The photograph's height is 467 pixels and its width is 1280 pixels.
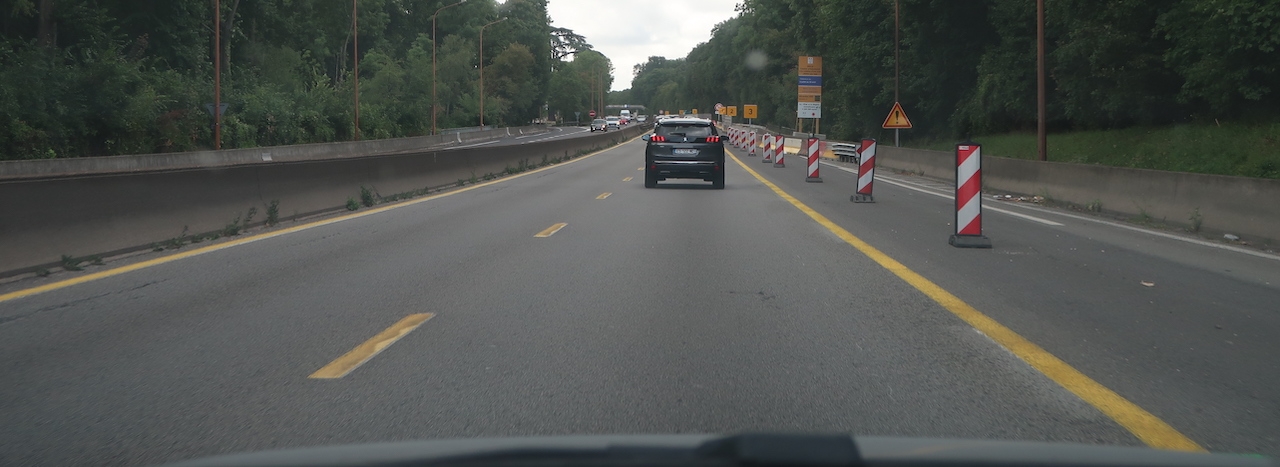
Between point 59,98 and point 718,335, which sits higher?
point 59,98

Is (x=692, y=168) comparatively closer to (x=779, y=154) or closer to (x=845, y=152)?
(x=779, y=154)

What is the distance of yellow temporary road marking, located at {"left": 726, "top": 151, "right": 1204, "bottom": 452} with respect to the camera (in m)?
4.77

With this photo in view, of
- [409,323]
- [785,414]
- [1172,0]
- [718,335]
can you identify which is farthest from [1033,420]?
[1172,0]

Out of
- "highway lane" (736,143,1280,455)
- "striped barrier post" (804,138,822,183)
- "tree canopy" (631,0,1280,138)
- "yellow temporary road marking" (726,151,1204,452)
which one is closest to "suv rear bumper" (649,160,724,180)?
"striped barrier post" (804,138,822,183)

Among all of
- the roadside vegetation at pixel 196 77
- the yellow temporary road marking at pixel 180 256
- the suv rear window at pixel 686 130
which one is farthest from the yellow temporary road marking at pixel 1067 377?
the roadside vegetation at pixel 196 77

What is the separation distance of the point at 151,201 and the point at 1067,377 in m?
10.3

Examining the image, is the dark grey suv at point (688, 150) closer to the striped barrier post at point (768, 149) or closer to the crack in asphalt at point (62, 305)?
the crack in asphalt at point (62, 305)

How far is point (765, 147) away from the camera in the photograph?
Answer: 143 feet

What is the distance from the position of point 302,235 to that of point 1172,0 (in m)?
27.0

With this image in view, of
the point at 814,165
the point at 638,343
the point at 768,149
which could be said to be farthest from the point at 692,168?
the point at 768,149

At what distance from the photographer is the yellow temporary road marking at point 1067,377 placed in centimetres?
477

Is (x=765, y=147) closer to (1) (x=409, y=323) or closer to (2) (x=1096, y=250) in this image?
(2) (x=1096, y=250)

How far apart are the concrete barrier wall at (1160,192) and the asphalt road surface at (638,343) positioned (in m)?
1.18

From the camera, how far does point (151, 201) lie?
12508 mm
